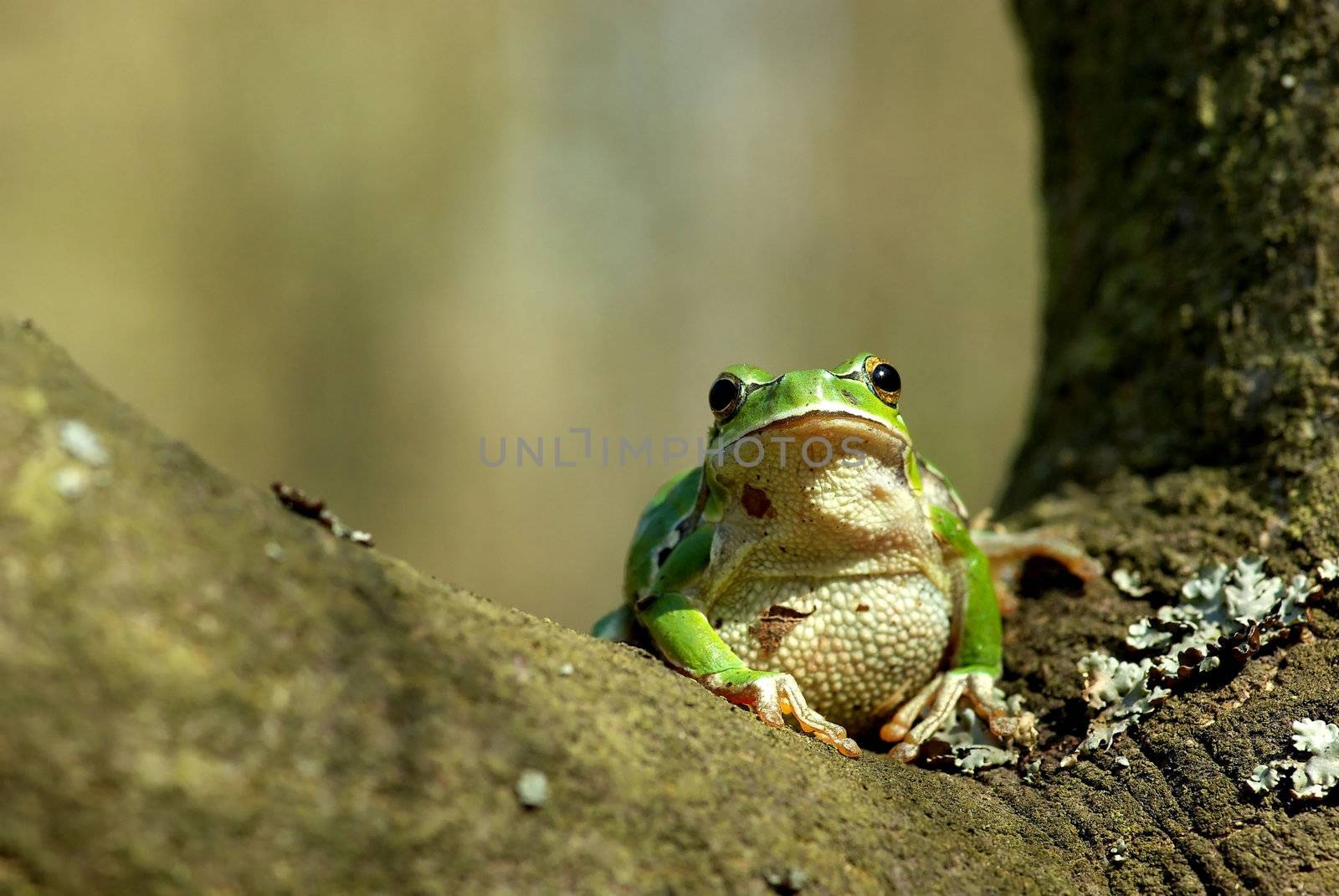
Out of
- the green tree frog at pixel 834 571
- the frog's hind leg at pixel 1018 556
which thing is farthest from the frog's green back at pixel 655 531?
the frog's hind leg at pixel 1018 556

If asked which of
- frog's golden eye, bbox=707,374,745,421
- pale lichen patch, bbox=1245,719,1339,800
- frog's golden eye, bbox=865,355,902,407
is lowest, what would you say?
pale lichen patch, bbox=1245,719,1339,800

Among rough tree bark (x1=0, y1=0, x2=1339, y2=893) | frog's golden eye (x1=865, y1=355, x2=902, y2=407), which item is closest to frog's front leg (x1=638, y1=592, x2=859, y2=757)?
rough tree bark (x1=0, y1=0, x2=1339, y2=893)

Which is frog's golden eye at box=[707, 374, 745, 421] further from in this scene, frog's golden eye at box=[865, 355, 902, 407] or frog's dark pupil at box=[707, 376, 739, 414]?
frog's golden eye at box=[865, 355, 902, 407]

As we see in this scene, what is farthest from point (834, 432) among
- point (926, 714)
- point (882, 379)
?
point (926, 714)

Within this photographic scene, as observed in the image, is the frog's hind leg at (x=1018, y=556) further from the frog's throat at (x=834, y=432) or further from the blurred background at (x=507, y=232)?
the blurred background at (x=507, y=232)

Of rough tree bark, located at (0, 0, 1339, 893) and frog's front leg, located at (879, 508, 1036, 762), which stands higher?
rough tree bark, located at (0, 0, 1339, 893)

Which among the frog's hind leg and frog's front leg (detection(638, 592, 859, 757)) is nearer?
frog's front leg (detection(638, 592, 859, 757))

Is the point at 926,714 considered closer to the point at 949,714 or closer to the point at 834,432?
the point at 949,714
